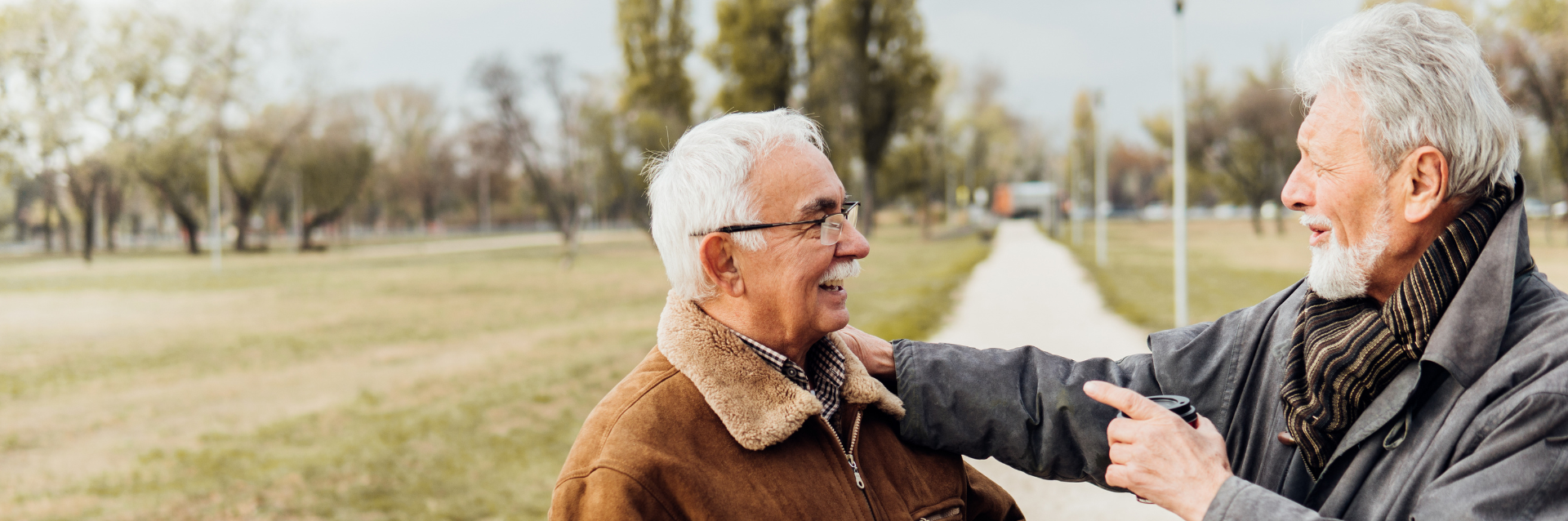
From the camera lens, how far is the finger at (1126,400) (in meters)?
1.63

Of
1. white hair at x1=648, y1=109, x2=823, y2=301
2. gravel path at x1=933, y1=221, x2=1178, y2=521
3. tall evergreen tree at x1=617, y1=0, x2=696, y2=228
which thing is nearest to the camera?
white hair at x1=648, y1=109, x2=823, y2=301

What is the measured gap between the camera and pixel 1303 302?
1888mm

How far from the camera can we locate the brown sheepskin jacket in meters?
1.52

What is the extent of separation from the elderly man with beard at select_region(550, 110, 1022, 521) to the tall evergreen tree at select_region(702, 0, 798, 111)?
89.5 ft

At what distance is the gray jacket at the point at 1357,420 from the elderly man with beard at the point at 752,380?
0.16 metres

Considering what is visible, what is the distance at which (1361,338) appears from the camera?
1.62m

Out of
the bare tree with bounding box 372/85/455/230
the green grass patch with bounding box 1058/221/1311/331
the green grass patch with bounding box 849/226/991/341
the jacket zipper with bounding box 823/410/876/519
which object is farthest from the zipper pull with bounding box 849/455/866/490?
the bare tree with bounding box 372/85/455/230

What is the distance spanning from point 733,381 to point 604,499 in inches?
13.0

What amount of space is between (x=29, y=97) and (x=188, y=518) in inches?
721

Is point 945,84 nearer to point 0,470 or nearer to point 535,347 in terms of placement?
point 535,347

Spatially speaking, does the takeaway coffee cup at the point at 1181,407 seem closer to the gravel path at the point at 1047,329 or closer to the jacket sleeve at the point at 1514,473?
the jacket sleeve at the point at 1514,473

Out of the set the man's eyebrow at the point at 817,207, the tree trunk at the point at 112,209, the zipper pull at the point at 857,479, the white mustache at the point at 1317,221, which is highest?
the tree trunk at the point at 112,209

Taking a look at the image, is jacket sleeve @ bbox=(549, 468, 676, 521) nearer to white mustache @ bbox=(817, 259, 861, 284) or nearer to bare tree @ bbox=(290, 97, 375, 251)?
white mustache @ bbox=(817, 259, 861, 284)

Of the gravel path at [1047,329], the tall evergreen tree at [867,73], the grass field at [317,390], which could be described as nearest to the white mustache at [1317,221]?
the gravel path at [1047,329]
